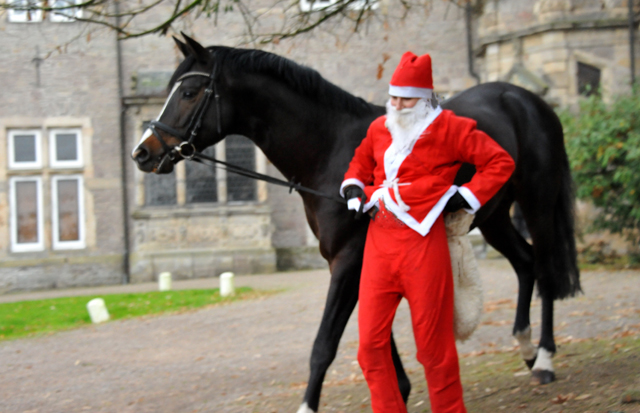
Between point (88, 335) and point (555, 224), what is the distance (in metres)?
5.83

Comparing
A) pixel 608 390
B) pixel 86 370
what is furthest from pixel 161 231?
pixel 608 390

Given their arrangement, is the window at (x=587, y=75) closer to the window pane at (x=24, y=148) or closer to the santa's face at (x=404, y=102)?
the santa's face at (x=404, y=102)

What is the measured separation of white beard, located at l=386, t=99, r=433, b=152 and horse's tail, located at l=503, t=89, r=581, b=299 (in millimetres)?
1670

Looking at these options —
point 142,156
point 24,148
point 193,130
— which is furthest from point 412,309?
point 24,148

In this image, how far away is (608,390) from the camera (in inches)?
146

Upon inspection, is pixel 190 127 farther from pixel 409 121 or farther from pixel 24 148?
pixel 24 148

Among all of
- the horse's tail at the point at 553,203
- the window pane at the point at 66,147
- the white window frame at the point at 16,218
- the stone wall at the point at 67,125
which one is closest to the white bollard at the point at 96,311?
the stone wall at the point at 67,125

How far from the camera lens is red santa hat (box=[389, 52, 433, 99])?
9.97 ft

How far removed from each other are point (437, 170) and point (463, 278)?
0.55m

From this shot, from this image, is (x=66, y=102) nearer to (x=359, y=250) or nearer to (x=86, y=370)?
(x=86, y=370)

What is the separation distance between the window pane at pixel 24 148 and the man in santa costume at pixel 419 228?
43.9 feet

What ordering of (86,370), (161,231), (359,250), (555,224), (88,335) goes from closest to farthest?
(359,250)
(555,224)
(86,370)
(88,335)
(161,231)

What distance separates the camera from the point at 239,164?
1491 cm

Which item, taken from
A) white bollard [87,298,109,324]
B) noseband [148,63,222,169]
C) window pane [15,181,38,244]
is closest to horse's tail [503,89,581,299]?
noseband [148,63,222,169]
